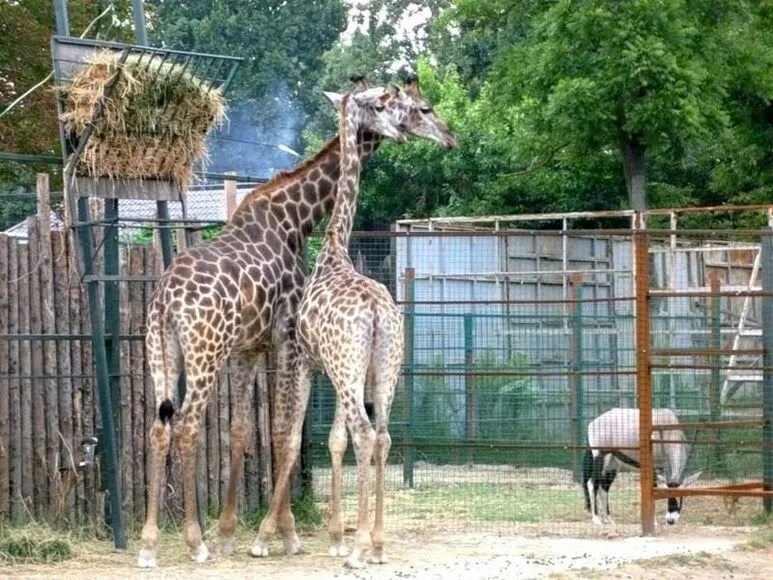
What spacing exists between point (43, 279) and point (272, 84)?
123 ft

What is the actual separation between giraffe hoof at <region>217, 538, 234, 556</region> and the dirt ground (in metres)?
0.12

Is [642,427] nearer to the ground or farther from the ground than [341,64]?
nearer to the ground

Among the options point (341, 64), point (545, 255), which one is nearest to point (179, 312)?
point (545, 255)

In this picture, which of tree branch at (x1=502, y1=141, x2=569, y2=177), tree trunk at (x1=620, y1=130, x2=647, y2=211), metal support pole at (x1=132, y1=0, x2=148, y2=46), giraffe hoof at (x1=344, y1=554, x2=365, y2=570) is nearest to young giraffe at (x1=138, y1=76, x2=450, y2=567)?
giraffe hoof at (x1=344, y1=554, x2=365, y2=570)

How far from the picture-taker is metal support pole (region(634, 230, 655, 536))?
12031mm

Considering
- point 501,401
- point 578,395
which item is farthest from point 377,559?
point 501,401

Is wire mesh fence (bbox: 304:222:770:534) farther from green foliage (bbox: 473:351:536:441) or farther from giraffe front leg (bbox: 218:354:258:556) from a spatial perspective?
giraffe front leg (bbox: 218:354:258:556)

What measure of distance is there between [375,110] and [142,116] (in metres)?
1.76

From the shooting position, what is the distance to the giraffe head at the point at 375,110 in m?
11.3

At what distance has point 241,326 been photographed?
1045 cm

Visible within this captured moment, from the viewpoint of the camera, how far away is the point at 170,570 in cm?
974

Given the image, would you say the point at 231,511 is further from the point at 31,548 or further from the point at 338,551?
the point at 31,548

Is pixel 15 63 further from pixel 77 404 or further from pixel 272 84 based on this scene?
pixel 272 84

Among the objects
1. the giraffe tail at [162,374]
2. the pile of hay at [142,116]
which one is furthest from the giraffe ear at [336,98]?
the giraffe tail at [162,374]
